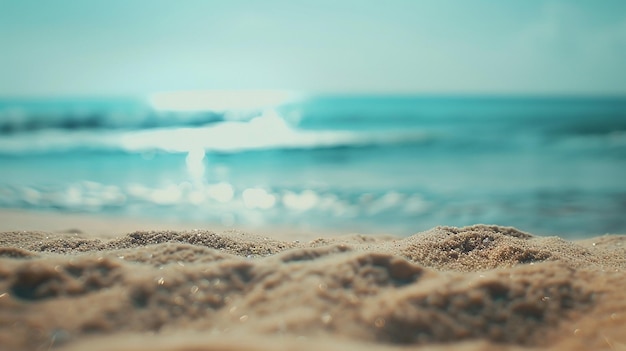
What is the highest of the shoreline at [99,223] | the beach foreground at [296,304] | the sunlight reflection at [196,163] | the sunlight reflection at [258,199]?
the sunlight reflection at [196,163]

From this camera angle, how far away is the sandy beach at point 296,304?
1.29 m

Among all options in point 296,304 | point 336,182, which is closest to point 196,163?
point 336,182

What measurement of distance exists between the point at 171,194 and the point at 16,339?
649 cm

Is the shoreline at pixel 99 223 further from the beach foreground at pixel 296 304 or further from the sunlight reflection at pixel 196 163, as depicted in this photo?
the sunlight reflection at pixel 196 163

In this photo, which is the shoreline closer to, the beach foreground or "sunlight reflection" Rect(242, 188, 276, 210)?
"sunlight reflection" Rect(242, 188, 276, 210)

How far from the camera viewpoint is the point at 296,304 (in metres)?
1.47

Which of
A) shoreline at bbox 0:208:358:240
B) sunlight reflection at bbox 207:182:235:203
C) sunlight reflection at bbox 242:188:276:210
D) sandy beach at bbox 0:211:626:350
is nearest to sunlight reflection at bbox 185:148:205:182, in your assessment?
sunlight reflection at bbox 207:182:235:203

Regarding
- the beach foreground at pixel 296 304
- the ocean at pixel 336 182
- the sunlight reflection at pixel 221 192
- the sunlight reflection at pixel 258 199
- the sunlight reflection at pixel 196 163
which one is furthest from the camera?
the sunlight reflection at pixel 196 163

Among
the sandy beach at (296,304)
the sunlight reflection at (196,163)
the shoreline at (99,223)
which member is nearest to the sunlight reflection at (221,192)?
the sunlight reflection at (196,163)

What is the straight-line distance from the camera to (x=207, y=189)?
8.27m

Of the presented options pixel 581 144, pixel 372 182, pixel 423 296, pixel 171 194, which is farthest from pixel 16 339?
pixel 581 144

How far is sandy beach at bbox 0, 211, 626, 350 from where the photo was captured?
1.29 meters

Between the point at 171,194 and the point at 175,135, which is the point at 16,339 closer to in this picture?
the point at 171,194

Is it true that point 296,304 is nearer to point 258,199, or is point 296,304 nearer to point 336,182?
point 258,199
